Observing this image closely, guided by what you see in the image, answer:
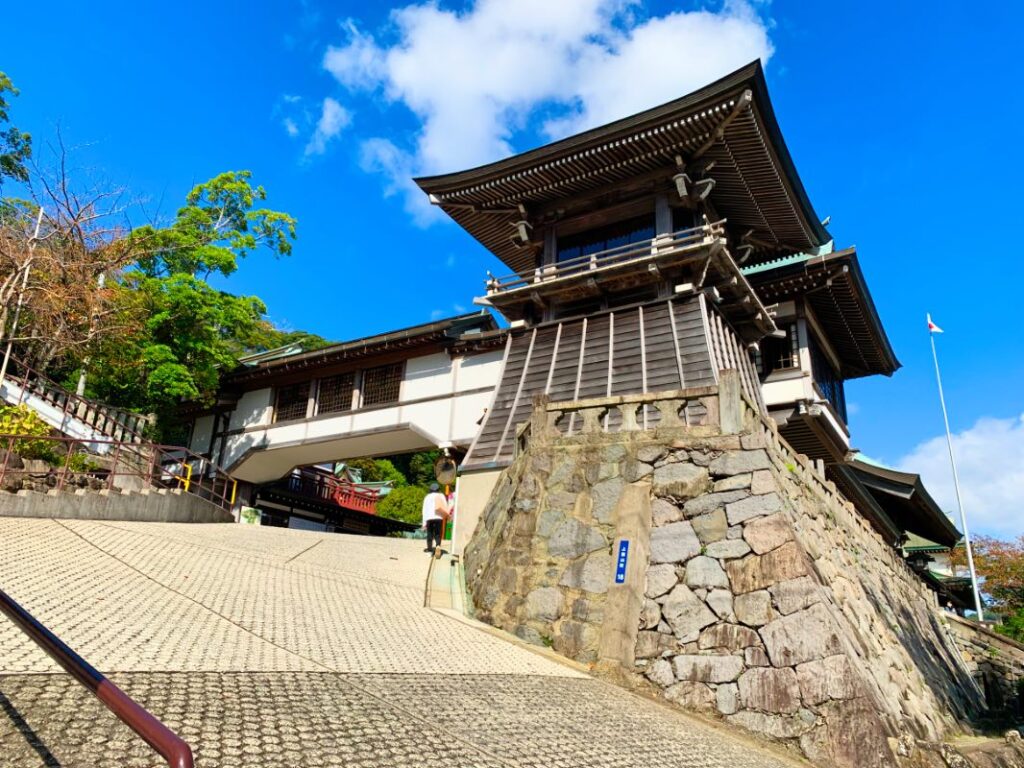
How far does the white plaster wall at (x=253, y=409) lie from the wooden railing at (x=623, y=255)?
391 inches

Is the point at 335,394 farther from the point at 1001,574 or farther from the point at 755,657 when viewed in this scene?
the point at 1001,574

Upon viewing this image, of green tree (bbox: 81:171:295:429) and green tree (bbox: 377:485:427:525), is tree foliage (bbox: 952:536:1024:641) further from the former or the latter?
green tree (bbox: 81:171:295:429)

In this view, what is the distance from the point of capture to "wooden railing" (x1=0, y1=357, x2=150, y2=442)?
1731 cm

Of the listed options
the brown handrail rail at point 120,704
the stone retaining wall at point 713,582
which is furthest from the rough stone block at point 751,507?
the brown handrail rail at point 120,704

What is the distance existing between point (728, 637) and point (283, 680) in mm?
4582

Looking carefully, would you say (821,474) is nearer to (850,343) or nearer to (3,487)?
(850,343)

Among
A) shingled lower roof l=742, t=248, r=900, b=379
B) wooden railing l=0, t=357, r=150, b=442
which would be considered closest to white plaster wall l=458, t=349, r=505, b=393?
shingled lower roof l=742, t=248, r=900, b=379

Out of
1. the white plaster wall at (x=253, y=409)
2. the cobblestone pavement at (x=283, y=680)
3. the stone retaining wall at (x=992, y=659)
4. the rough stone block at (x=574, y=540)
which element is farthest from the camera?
the white plaster wall at (x=253, y=409)

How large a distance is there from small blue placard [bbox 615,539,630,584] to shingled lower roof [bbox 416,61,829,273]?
955 cm

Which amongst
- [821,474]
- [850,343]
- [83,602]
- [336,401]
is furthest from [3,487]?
[850,343]

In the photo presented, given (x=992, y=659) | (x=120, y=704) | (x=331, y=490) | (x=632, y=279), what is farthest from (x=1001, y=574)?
(x=120, y=704)

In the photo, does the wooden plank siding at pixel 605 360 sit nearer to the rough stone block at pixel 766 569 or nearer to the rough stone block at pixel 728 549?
the rough stone block at pixel 728 549

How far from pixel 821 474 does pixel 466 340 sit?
10.8 metres

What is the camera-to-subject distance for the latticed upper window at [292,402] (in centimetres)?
2175
